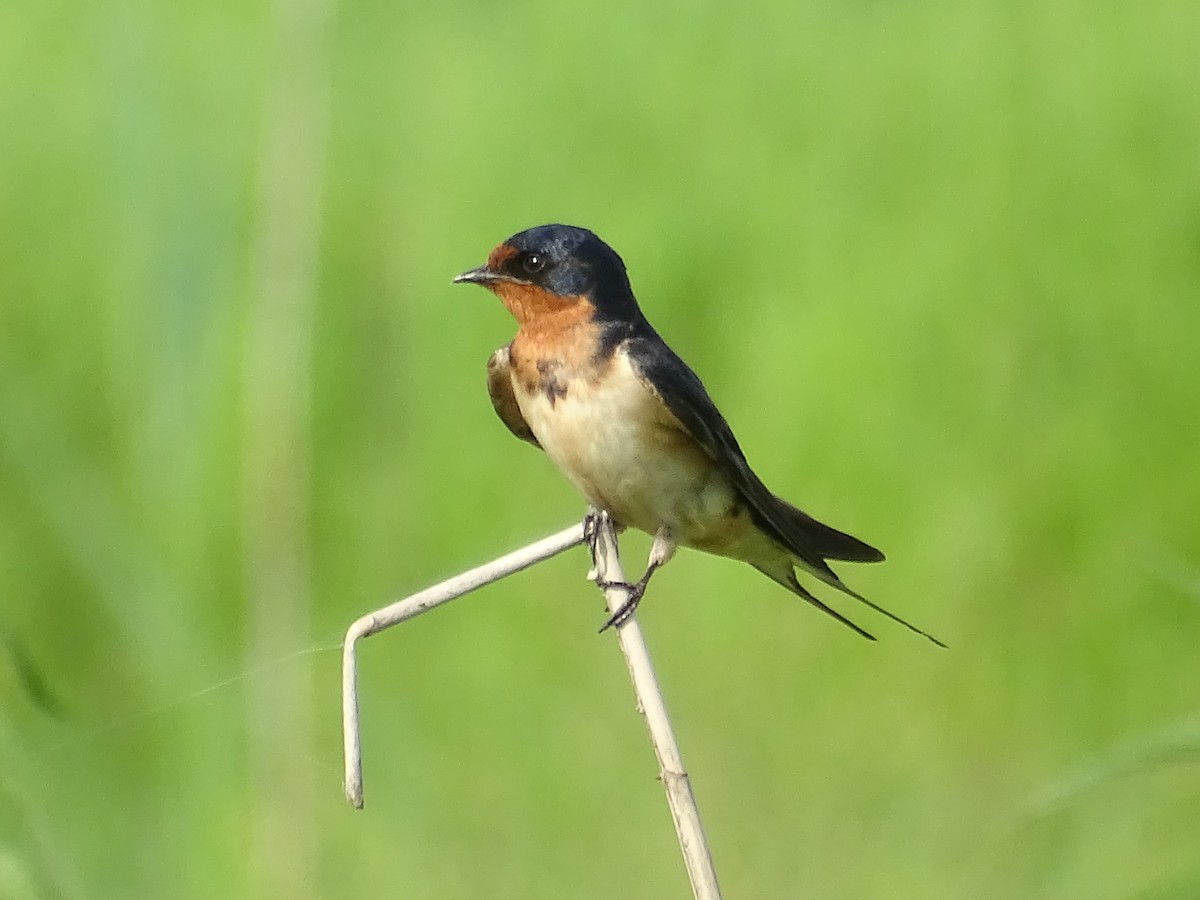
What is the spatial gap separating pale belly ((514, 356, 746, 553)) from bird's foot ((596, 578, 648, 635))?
4.2 inches

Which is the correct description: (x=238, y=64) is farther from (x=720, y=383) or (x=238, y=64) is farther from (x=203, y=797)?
(x=203, y=797)

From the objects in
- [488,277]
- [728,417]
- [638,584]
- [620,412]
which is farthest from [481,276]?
[728,417]

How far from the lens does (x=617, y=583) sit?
4.86ft

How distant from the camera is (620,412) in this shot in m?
1.60

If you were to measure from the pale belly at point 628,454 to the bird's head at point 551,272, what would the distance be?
7 cm

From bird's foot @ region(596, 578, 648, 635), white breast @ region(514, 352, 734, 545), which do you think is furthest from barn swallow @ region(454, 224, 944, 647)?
bird's foot @ region(596, 578, 648, 635)

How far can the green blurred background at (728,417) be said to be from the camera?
2.26m

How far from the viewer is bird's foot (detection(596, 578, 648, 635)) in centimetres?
137

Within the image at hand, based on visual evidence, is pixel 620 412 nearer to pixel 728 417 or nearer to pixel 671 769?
pixel 671 769

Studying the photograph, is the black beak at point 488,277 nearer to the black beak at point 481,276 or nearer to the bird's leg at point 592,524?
the black beak at point 481,276

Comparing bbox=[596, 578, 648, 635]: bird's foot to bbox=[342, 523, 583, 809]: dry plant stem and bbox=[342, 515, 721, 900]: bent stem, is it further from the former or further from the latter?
bbox=[342, 523, 583, 809]: dry plant stem

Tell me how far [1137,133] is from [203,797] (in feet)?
6.44

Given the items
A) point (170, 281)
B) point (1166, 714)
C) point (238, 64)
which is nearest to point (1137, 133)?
point (1166, 714)

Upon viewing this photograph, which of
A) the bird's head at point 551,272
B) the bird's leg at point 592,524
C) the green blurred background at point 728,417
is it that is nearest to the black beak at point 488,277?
the bird's head at point 551,272
